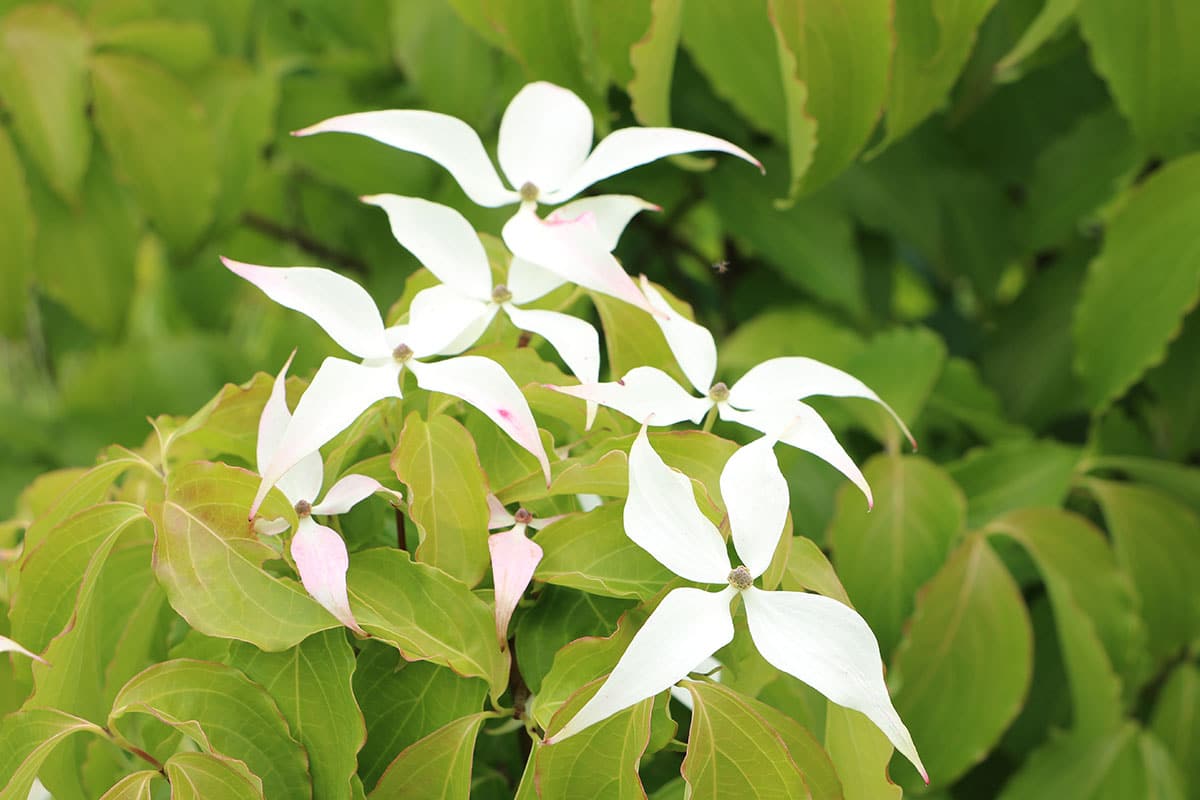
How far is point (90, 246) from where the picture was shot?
2.10ft

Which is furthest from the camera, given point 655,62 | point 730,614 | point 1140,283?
point 1140,283

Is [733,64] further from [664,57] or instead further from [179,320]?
[179,320]

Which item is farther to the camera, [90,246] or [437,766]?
[90,246]

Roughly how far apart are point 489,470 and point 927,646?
24 cm

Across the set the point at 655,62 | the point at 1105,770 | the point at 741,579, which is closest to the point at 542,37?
the point at 655,62

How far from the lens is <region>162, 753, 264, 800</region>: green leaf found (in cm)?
23

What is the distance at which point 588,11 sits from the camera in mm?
437

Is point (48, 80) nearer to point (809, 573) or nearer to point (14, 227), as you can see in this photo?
point (14, 227)

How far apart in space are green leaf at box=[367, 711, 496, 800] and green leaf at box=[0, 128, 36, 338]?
45cm

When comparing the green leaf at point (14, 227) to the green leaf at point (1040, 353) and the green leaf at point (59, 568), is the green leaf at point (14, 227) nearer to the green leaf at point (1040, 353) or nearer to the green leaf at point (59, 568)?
the green leaf at point (59, 568)

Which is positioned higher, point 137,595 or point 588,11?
point 588,11

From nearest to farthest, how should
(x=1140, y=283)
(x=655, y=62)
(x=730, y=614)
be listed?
(x=730, y=614)
(x=655, y=62)
(x=1140, y=283)

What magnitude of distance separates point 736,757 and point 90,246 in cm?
55

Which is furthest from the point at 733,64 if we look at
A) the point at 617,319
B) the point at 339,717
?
the point at 339,717
